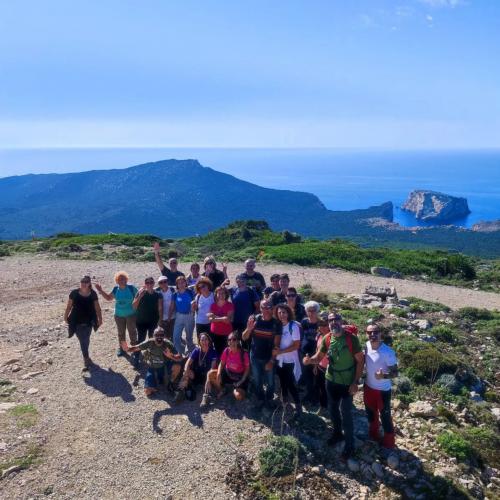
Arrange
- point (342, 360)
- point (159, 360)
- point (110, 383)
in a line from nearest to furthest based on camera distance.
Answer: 1. point (342, 360)
2. point (159, 360)
3. point (110, 383)

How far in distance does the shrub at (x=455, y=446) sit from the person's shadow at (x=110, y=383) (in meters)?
5.37

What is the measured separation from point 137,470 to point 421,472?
407cm

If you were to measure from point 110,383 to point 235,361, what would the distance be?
2.94 meters

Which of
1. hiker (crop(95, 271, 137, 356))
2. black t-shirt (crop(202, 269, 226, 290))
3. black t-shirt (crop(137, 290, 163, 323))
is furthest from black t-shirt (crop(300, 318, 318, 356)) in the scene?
hiker (crop(95, 271, 137, 356))

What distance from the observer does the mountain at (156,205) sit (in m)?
114

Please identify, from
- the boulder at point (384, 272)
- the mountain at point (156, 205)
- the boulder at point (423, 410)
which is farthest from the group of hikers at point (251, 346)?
the mountain at point (156, 205)

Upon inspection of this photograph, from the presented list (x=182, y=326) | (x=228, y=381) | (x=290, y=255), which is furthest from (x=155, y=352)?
(x=290, y=255)

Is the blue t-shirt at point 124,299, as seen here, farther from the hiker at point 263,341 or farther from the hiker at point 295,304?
the hiker at point 295,304

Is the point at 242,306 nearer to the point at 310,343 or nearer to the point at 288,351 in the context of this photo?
the point at 310,343

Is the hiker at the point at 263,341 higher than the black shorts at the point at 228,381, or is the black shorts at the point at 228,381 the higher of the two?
the hiker at the point at 263,341

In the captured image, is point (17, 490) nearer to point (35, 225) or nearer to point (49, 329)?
point (49, 329)

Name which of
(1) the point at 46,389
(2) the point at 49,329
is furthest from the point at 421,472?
(2) the point at 49,329

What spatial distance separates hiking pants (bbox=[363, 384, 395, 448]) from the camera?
6.74 m

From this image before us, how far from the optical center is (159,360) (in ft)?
27.9
